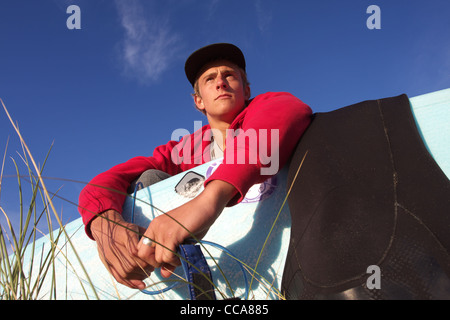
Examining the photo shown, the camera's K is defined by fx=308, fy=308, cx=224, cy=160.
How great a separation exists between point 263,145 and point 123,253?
510 mm

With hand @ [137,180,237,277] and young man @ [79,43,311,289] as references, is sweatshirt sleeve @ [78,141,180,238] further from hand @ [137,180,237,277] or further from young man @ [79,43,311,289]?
hand @ [137,180,237,277]

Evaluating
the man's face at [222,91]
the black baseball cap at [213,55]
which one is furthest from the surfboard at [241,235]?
the black baseball cap at [213,55]

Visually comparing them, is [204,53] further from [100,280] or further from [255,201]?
[100,280]

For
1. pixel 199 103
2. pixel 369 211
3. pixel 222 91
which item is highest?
pixel 199 103

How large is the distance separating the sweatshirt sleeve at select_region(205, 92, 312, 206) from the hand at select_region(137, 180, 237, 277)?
4 centimetres

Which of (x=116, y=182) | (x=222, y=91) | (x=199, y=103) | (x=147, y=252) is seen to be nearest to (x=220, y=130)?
(x=222, y=91)

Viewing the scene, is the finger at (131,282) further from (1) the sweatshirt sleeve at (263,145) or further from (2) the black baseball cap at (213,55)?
(2) the black baseball cap at (213,55)

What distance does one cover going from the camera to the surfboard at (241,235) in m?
0.90

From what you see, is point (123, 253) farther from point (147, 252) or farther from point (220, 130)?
point (220, 130)

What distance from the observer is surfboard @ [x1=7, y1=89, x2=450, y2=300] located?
35.4 inches

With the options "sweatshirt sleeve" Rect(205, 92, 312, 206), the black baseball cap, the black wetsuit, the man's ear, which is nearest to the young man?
"sweatshirt sleeve" Rect(205, 92, 312, 206)

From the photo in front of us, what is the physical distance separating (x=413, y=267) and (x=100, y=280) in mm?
1049

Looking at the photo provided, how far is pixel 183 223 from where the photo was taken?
2.36 ft
